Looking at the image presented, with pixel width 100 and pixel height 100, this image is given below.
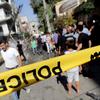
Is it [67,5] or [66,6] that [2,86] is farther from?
[66,6]

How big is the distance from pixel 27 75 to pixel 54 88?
13.7ft

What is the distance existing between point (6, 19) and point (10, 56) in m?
77.1

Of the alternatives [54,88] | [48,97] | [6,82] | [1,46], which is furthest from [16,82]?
[54,88]

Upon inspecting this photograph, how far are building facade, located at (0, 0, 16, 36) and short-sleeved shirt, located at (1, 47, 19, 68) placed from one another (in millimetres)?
72852

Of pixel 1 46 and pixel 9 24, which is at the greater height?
pixel 1 46

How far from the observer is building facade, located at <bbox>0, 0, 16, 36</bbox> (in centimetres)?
8331

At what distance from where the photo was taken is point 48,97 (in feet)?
30.8

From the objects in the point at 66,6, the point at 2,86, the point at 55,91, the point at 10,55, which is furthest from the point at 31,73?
the point at 66,6

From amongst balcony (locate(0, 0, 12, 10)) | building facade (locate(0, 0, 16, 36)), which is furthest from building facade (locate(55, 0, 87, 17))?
balcony (locate(0, 0, 12, 10))

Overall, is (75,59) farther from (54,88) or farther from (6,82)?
(54,88)

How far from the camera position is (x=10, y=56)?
842 centimetres

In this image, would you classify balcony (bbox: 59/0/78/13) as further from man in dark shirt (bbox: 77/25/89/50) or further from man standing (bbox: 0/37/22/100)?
man standing (bbox: 0/37/22/100)

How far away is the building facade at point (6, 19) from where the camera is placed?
83312 millimetres

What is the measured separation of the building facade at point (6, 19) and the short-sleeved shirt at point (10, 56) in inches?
2868
